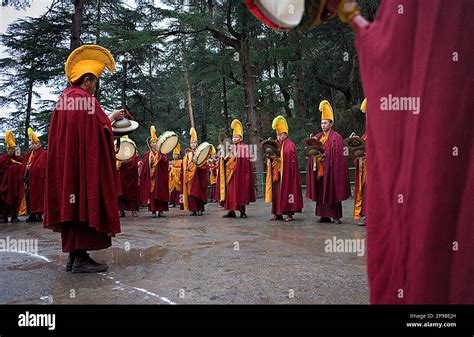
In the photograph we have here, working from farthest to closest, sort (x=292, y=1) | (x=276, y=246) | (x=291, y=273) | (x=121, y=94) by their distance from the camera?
(x=121, y=94) → (x=276, y=246) → (x=291, y=273) → (x=292, y=1)

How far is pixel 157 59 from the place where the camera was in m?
26.8

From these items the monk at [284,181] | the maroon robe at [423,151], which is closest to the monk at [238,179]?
the monk at [284,181]

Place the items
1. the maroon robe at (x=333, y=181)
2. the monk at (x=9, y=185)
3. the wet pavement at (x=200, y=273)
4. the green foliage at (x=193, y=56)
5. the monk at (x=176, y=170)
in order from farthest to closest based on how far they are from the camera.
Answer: the green foliage at (x=193, y=56) < the monk at (x=176, y=170) < the monk at (x=9, y=185) < the maroon robe at (x=333, y=181) < the wet pavement at (x=200, y=273)

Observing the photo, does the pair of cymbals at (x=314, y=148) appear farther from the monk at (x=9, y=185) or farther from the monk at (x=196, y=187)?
the monk at (x=9, y=185)

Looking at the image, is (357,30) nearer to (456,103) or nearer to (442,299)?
(456,103)

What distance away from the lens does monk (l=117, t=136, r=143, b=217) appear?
11.7m

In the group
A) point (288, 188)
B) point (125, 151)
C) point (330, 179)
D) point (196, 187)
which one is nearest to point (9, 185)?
point (125, 151)

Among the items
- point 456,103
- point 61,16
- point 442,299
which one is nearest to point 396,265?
point 442,299

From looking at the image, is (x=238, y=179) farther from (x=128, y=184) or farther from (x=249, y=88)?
(x=249, y=88)

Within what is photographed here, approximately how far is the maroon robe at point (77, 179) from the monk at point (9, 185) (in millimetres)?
8292

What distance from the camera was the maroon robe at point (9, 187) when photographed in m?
11.4

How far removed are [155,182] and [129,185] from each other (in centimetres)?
74
